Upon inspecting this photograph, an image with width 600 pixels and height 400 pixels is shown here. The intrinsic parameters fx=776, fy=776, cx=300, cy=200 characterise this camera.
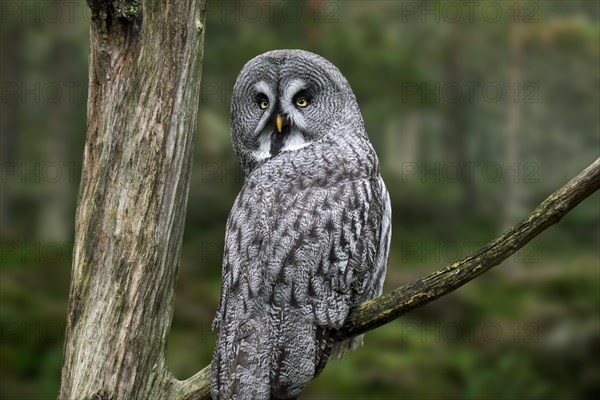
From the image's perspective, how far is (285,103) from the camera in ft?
13.0

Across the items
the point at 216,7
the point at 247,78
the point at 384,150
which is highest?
the point at 247,78

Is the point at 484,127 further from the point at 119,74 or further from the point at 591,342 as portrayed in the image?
the point at 119,74

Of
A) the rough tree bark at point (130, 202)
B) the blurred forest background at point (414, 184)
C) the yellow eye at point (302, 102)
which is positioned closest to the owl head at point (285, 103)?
the yellow eye at point (302, 102)

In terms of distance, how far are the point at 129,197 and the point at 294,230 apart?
759 millimetres

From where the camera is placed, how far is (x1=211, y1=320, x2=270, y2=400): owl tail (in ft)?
10.9

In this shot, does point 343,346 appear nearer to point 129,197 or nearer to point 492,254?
point 492,254

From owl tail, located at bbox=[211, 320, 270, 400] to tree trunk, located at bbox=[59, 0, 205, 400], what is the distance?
0.36 metres

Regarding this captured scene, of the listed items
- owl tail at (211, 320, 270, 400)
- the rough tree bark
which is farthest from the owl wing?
the rough tree bark

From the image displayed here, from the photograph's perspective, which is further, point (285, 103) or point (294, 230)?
point (285, 103)

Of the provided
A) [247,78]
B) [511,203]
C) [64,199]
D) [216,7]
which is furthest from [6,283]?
[511,203]

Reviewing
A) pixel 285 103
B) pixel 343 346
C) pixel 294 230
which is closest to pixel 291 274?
pixel 294 230

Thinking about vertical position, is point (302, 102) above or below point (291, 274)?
above

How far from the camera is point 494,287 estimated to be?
12.8 m

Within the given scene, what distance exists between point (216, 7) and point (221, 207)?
11.9 ft
